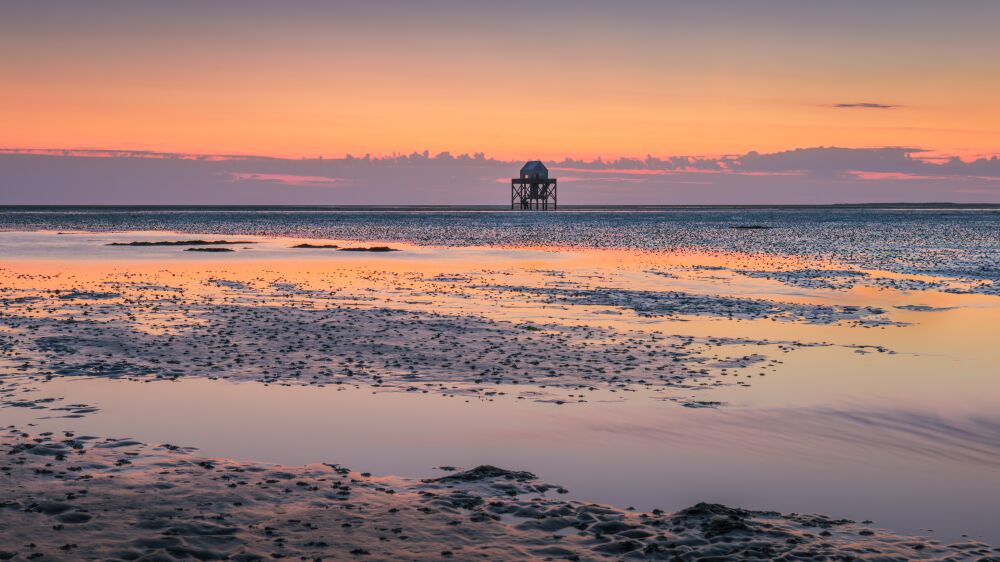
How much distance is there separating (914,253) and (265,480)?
57.7 meters

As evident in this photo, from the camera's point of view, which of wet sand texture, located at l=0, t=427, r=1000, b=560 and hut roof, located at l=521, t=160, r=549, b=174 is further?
hut roof, located at l=521, t=160, r=549, b=174

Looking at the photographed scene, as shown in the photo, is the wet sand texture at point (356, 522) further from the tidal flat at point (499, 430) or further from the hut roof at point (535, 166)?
the hut roof at point (535, 166)

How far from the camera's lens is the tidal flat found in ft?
29.6

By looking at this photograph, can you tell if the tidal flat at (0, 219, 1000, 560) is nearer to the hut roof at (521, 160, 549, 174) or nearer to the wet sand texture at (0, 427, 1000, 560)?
the wet sand texture at (0, 427, 1000, 560)

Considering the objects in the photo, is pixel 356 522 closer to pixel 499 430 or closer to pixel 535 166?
pixel 499 430

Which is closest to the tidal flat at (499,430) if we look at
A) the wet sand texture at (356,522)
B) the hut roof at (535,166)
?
the wet sand texture at (356,522)

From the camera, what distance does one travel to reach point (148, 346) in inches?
818

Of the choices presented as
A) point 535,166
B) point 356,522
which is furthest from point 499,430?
point 535,166

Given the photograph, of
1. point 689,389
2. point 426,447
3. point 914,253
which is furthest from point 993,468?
point 914,253

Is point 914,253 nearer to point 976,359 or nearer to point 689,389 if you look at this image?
point 976,359

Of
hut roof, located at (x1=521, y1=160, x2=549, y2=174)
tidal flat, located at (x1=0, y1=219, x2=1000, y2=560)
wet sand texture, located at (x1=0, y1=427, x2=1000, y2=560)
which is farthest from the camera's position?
hut roof, located at (x1=521, y1=160, x2=549, y2=174)

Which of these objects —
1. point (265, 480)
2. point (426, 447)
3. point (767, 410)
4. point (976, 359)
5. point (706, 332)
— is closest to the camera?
point (265, 480)

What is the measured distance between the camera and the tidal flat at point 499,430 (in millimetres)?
9023

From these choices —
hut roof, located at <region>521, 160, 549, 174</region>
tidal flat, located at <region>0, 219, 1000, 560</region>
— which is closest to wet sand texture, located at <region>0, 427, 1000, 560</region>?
tidal flat, located at <region>0, 219, 1000, 560</region>
